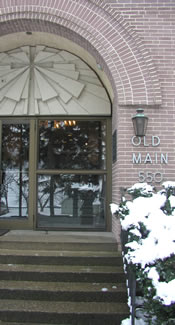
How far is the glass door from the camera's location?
19.8 feet

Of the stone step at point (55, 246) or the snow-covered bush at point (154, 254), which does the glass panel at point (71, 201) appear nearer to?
the stone step at point (55, 246)

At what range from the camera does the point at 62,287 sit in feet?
13.4

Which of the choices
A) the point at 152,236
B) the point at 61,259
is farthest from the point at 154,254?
the point at 61,259

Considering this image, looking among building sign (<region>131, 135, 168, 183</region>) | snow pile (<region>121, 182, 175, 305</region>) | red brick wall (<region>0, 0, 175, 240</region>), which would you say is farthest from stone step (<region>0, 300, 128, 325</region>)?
building sign (<region>131, 135, 168, 183</region>)

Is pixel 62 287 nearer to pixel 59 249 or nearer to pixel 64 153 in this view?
pixel 59 249

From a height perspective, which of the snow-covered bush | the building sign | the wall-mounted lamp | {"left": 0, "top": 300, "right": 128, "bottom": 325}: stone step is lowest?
{"left": 0, "top": 300, "right": 128, "bottom": 325}: stone step

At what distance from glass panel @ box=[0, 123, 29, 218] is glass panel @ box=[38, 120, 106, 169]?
370mm

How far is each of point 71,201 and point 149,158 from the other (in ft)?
6.64

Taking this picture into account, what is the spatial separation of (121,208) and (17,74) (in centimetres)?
375

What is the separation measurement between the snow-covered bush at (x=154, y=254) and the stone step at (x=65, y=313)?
2.31 feet

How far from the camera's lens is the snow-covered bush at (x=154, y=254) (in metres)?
2.65

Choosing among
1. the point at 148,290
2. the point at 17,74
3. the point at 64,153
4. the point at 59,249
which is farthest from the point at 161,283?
the point at 17,74

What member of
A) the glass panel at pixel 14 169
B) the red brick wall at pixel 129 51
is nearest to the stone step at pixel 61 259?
the red brick wall at pixel 129 51

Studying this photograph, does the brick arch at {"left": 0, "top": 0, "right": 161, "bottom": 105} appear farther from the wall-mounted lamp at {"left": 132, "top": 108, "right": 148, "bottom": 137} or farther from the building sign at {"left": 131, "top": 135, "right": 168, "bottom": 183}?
the building sign at {"left": 131, "top": 135, "right": 168, "bottom": 183}
